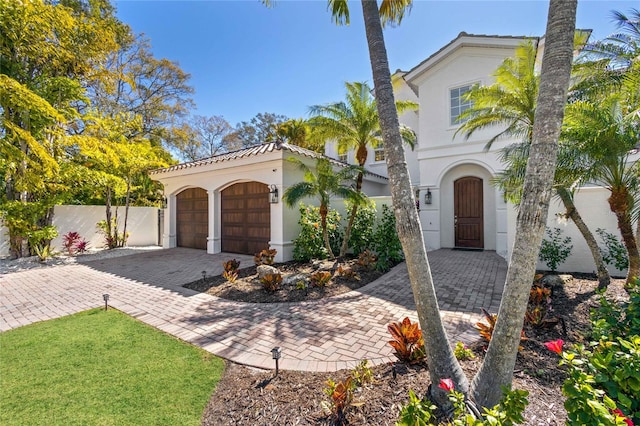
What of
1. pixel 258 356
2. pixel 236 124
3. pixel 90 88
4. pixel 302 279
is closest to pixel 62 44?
pixel 90 88

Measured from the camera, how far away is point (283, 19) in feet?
24.5

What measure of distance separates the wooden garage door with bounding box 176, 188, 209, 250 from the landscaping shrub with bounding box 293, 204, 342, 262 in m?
5.69

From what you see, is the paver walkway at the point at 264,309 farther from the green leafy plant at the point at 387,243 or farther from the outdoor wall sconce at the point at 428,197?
the outdoor wall sconce at the point at 428,197

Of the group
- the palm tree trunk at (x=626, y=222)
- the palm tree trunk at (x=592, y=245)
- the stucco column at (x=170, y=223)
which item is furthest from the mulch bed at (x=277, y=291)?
the stucco column at (x=170, y=223)

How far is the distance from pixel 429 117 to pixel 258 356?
492 inches

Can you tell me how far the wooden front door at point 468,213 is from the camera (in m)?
12.0

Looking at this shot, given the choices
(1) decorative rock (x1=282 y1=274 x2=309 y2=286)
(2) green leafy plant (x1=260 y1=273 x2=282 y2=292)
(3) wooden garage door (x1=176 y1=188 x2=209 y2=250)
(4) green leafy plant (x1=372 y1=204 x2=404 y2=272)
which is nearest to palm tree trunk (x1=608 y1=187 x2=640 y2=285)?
(4) green leafy plant (x1=372 y1=204 x2=404 y2=272)

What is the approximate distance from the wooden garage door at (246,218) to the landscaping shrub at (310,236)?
1.57m

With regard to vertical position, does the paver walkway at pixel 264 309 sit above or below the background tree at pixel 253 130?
below

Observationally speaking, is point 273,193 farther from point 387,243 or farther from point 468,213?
point 468,213

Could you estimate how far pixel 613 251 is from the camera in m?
6.94

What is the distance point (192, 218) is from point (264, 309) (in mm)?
10280

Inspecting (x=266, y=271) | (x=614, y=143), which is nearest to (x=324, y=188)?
(x=266, y=271)

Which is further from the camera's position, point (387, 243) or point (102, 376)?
point (387, 243)
